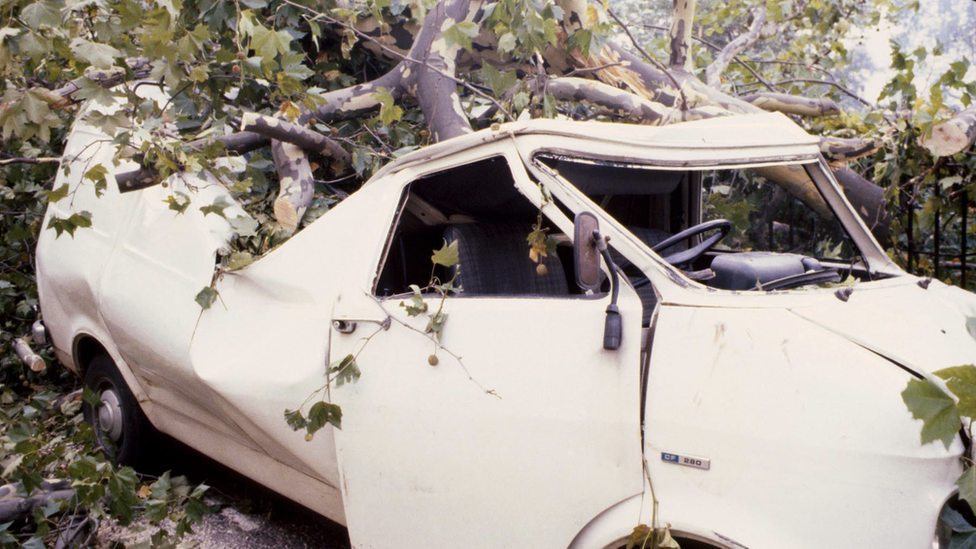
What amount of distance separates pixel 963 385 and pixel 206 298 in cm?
256

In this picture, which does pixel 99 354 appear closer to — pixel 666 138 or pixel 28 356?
pixel 28 356

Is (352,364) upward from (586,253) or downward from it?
downward

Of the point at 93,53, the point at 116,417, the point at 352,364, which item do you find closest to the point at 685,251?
the point at 352,364

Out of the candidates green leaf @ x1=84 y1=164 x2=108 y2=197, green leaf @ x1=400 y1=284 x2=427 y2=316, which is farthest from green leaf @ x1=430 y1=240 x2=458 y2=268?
green leaf @ x1=84 y1=164 x2=108 y2=197

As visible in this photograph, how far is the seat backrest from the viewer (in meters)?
2.95

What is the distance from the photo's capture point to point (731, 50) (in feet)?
20.0

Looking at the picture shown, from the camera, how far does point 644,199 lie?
3.70m

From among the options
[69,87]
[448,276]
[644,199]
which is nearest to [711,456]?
[448,276]

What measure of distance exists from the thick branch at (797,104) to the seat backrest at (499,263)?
2.79m

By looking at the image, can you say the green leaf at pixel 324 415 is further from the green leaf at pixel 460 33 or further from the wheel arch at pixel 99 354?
the green leaf at pixel 460 33

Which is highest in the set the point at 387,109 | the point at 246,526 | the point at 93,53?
the point at 93,53

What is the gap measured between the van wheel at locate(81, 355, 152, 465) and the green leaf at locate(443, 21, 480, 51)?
2308 millimetres

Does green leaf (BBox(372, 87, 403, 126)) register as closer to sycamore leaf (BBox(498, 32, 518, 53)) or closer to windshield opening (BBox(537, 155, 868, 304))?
sycamore leaf (BBox(498, 32, 518, 53))

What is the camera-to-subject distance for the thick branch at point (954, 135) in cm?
379
